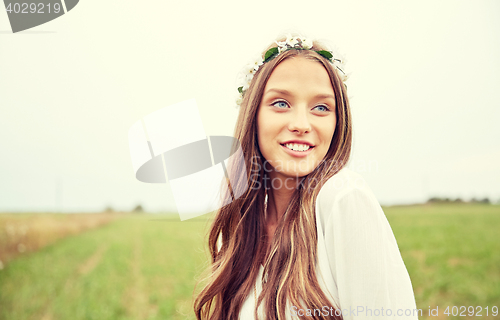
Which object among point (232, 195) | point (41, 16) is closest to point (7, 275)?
point (41, 16)

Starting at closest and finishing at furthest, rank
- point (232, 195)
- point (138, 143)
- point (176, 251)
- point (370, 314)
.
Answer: point (370, 314)
point (232, 195)
point (138, 143)
point (176, 251)

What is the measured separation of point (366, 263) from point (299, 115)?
67 cm

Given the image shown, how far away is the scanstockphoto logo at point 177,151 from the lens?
2.24 metres

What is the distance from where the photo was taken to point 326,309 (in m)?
1.21

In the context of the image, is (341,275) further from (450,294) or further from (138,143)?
(450,294)

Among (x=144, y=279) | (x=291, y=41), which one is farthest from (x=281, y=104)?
(x=144, y=279)

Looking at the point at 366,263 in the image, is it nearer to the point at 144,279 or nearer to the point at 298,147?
the point at 298,147

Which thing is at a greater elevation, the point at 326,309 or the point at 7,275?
the point at 326,309

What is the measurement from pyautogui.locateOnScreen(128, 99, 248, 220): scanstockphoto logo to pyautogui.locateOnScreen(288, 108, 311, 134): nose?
0.80 m

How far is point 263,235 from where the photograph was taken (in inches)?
65.9

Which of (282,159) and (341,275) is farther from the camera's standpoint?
(282,159)

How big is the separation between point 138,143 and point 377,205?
1.81 meters

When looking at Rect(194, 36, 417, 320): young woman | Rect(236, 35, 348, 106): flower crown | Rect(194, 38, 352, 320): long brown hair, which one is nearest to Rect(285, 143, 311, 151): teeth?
Rect(194, 36, 417, 320): young woman

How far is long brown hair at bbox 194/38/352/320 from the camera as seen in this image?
1301mm
